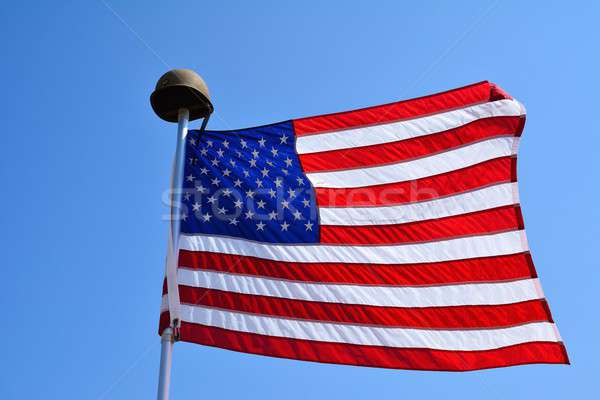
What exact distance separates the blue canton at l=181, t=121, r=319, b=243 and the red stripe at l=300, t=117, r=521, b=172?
38cm

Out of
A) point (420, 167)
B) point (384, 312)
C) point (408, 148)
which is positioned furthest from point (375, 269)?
point (408, 148)

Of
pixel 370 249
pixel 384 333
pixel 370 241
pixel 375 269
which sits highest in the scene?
pixel 370 241

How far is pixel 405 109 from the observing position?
995cm

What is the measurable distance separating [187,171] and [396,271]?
3.12m

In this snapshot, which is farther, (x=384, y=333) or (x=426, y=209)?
(x=426, y=209)

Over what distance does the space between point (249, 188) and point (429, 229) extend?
2474mm

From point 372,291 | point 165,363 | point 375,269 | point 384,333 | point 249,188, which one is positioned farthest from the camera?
point 249,188

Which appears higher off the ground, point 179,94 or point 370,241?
point 179,94

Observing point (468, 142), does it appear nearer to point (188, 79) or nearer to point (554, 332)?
point (554, 332)

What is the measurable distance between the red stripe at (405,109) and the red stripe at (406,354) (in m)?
3.14

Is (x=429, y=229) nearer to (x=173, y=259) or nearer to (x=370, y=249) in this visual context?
(x=370, y=249)

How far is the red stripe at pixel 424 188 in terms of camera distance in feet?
30.7

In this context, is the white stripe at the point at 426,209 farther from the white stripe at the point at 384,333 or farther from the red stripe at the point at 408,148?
the white stripe at the point at 384,333

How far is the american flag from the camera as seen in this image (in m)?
8.52
